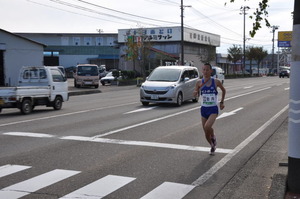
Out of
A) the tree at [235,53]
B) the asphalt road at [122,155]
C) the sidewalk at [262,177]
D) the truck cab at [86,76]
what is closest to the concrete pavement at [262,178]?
the sidewalk at [262,177]

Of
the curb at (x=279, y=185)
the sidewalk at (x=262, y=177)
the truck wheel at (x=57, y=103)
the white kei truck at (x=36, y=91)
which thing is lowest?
the sidewalk at (x=262, y=177)

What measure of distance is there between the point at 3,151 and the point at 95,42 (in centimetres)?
8797

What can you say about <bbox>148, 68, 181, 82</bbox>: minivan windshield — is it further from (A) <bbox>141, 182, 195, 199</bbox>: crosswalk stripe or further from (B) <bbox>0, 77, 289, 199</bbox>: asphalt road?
(A) <bbox>141, 182, 195, 199</bbox>: crosswalk stripe

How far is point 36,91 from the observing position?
596 inches

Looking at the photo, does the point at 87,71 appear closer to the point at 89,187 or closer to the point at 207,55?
the point at 89,187

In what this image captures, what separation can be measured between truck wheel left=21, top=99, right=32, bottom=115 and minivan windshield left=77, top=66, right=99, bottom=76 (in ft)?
70.0

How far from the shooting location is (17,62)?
34.7 metres

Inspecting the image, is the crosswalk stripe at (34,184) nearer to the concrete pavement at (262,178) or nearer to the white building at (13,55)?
the concrete pavement at (262,178)

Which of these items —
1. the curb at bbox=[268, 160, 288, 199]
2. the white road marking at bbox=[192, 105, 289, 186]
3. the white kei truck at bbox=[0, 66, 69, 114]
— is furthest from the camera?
the white kei truck at bbox=[0, 66, 69, 114]

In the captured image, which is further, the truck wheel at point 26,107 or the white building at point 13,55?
the white building at point 13,55

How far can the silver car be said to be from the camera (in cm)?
1714

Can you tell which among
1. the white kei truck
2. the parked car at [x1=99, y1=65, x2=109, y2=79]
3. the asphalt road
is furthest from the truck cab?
the asphalt road

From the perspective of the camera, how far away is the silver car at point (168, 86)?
56.2 ft

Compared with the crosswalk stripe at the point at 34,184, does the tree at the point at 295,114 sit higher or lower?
higher
